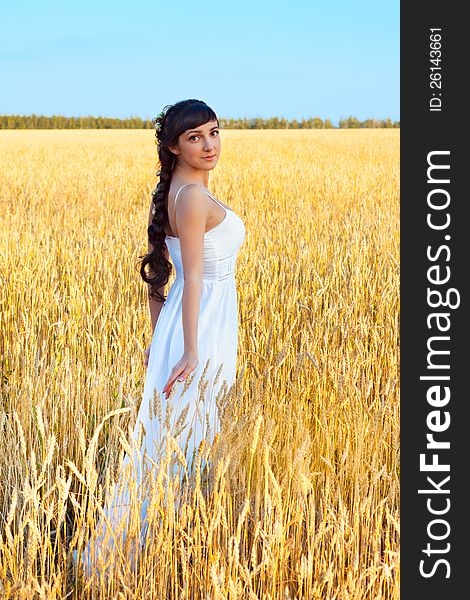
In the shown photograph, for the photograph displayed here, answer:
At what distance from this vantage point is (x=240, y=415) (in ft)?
7.95

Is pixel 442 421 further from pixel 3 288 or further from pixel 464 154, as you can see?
pixel 3 288

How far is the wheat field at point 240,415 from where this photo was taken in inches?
66.7

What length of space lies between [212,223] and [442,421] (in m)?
0.87

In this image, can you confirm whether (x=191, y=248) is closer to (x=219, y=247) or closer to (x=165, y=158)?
(x=219, y=247)

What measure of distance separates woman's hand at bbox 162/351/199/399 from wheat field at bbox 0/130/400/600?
136mm

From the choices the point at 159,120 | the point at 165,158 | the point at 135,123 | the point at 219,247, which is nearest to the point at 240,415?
the point at 219,247

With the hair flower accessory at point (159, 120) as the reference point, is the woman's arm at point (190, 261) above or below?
below

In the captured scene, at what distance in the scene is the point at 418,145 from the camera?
2.41 meters

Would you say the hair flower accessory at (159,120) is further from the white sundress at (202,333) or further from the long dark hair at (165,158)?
A: the white sundress at (202,333)

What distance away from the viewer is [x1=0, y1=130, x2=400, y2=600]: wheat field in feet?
5.56

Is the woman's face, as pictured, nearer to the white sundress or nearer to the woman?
the woman

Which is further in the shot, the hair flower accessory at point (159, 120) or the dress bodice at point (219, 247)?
the hair flower accessory at point (159, 120)

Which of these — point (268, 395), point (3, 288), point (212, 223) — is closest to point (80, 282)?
point (3, 288)

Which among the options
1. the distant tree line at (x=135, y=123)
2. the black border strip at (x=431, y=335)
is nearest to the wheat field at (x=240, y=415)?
the black border strip at (x=431, y=335)
